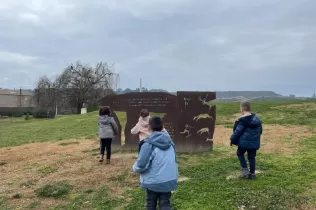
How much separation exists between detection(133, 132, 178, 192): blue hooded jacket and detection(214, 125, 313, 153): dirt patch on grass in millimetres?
6652

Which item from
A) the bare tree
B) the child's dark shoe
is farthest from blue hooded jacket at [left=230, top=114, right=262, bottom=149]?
the bare tree

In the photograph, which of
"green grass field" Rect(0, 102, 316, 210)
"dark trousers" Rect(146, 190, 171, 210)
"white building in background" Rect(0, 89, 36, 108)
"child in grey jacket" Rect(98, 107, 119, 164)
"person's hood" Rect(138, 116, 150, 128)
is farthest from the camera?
"white building in background" Rect(0, 89, 36, 108)

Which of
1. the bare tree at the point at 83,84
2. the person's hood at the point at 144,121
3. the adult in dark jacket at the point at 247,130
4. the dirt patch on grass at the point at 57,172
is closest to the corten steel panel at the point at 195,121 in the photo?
the dirt patch on grass at the point at 57,172

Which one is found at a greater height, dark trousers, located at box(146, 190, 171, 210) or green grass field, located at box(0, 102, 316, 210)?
dark trousers, located at box(146, 190, 171, 210)

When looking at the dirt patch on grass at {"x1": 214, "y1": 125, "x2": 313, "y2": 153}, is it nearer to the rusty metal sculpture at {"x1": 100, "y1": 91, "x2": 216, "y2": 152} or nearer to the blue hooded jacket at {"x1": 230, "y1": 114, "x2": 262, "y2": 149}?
the rusty metal sculpture at {"x1": 100, "y1": 91, "x2": 216, "y2": 152}

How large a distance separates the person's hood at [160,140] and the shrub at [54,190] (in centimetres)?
329

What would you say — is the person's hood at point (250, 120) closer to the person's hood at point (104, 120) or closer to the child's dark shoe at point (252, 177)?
the child's dark shoe at point (252, 177)

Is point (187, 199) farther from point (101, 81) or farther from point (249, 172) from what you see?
point (101, 81)

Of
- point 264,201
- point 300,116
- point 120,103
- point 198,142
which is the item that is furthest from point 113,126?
point 300,116

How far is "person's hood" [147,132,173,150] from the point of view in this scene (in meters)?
4.36

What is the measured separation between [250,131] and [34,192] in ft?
14.2

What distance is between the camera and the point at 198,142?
10.8 m

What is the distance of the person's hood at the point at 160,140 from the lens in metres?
4.36

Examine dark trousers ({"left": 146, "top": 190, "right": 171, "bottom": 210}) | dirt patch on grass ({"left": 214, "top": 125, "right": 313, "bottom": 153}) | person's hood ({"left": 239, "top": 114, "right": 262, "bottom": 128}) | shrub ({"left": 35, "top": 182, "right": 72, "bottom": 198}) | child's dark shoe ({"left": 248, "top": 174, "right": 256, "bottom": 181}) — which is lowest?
shrub ({"left": 35, "top": 182, "right": 72, "bottom": 198})
